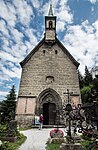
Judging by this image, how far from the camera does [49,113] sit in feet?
69.4

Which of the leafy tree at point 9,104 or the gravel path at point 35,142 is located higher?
the leafy tree at point 9,104

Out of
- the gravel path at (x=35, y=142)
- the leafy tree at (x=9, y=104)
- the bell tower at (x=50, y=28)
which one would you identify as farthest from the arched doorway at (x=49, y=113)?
the leafy tree at (x=9, y=104)

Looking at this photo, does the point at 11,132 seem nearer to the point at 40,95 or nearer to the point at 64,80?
the point at 40,95

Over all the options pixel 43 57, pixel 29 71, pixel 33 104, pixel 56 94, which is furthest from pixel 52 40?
pixel 33 104

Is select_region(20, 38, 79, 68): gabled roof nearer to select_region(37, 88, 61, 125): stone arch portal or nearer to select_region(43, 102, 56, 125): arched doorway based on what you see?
select_region(37, 88, 61, 125): stone arch portal

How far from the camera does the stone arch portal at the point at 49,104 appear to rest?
20938 mm

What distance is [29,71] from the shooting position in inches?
883

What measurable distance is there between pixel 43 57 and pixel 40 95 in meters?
5.56

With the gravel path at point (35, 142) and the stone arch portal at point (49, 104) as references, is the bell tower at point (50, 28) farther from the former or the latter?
the gravel path at point (35, 142)

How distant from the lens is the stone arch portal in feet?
68.7

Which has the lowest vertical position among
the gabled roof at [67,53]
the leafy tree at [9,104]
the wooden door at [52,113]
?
the wooden door at [52,113]

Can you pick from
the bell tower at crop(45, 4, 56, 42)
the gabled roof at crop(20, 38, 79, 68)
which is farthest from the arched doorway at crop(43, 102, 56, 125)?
the bell tower at crop(45, 4, 56, 42)

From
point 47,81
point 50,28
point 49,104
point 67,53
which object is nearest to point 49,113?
point 49,104

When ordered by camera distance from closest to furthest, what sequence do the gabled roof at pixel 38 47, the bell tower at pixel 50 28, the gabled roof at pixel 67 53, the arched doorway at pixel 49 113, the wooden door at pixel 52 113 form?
the wooden door at pixel 52 113 → the arched doorway at pixel 49 113 → the gabled roof at pixel 38 47 → the gabled roof at pixel 67 53 → the bell tower at pixel 50 28
